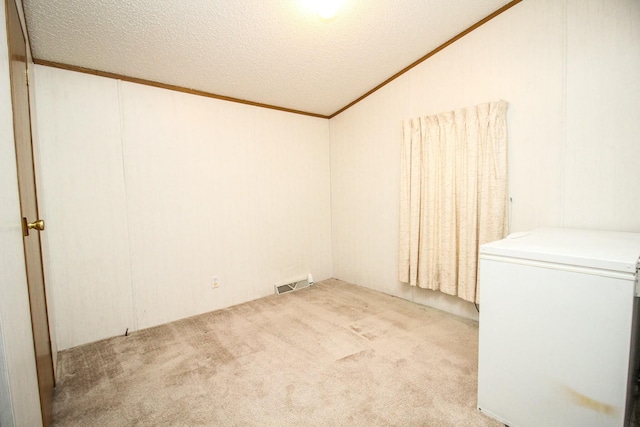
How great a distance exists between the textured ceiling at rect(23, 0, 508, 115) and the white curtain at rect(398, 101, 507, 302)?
0.73 m

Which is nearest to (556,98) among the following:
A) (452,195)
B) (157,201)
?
(452,195)

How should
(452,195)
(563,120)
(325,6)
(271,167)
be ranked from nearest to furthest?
(325,6), (563,120), (452,195), (271,167)

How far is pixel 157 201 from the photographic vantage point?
2.53 m

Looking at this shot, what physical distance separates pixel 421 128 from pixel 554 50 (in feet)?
3.43

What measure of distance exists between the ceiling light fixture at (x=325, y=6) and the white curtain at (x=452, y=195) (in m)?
1.31

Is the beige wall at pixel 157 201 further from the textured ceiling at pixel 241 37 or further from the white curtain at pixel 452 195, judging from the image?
the white curtain at pixel 452 195

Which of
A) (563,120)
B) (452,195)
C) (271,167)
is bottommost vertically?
(452,195)

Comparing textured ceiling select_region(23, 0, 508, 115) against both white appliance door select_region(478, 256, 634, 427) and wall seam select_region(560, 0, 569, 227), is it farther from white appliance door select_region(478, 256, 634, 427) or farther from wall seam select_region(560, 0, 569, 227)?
white appliance door select_region(478, 256, 634, 427)

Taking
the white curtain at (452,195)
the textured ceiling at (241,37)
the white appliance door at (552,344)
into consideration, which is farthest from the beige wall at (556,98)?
the white appliance door at (552,344)

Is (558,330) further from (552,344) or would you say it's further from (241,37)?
(241,37)

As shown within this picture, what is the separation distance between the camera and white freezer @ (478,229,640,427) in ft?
3.49

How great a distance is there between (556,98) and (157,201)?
10.7ft

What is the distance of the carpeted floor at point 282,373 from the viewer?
1461 mm

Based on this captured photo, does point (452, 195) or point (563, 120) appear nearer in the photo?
point (563, 120)
